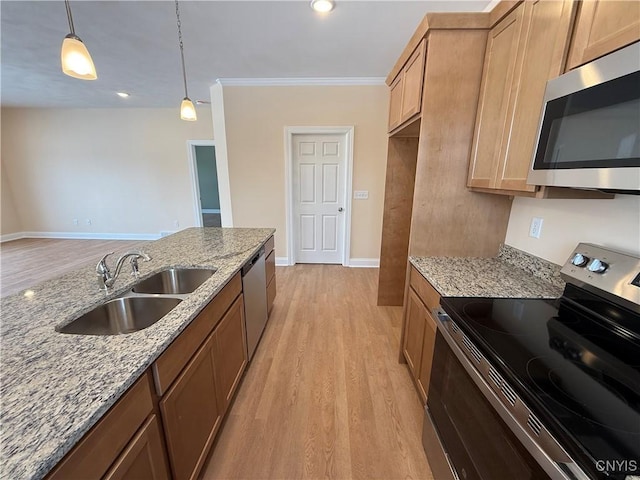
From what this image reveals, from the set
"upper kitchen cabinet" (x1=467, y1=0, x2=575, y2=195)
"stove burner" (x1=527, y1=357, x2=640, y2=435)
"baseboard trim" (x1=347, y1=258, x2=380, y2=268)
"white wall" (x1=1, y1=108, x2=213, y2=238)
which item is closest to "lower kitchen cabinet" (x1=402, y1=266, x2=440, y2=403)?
"stove burner" (x1=527, y1=357, x2=640, y2=435)

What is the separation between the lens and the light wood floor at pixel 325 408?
1.39 metres

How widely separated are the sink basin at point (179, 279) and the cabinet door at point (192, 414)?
498 millimetres

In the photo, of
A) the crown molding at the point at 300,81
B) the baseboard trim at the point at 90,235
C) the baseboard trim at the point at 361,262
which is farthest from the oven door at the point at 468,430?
the baseboard trim at the point at 90,235

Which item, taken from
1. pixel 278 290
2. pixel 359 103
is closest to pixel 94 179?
pixel 278 290

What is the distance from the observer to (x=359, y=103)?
3.72 meters

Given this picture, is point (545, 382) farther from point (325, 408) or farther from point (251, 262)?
point (251, 262)

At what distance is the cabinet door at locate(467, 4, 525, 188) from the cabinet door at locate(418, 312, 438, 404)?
0.87 m

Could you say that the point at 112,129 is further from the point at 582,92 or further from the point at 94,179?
the point at 582,92

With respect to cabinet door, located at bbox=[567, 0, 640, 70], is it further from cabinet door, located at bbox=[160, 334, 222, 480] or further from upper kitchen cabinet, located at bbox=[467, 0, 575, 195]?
cabinet door, located at bbox=[160, 334, 222, 480]

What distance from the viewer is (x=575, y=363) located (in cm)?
85

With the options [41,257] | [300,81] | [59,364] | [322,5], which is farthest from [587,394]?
[41,257]

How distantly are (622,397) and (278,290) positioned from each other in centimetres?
308

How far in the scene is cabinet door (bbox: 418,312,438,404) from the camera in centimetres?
150

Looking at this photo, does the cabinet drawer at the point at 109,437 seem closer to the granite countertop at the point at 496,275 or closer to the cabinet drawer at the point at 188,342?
the cabinet drawer at the point at 188,342
